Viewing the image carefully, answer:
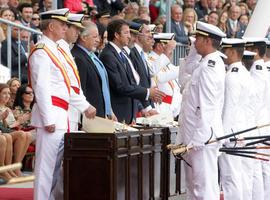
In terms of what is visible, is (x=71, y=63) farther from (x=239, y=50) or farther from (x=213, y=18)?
(x=213, y=18)

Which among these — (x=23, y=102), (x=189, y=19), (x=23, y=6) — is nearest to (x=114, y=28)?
(x=23, y=102)

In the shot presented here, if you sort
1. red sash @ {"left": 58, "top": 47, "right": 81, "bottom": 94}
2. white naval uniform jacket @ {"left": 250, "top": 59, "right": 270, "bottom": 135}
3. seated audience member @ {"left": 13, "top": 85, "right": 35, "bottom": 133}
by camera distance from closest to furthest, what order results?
red sash @ {"left": 58, "top": 47, "right": 81, "bottom": 94}, white naval uniform jacket @ {"left": 250, "top": 59, "right": 270, "bottom": 135}, seated audience member @ {"left": 13, "top": 85, "right": 35, "bottom": 133}

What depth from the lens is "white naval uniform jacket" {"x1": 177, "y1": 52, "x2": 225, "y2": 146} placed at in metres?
10.9

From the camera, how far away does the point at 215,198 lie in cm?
1120

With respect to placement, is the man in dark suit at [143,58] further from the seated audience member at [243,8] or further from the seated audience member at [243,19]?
the seated audience member at [243,8]

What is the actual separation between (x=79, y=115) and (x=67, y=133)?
1085 mm

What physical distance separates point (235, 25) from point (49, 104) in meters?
12.8

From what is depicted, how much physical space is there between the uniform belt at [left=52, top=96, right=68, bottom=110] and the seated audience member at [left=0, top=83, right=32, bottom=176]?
253cm

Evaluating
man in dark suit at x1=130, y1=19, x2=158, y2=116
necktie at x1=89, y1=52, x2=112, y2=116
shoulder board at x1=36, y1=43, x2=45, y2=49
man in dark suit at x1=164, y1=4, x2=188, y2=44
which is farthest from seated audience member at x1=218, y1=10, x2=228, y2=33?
shoulder board at x1=36, y1=43, x2=45, y2=49

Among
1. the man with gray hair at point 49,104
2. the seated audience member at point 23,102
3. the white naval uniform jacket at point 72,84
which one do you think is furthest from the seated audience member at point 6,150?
the man with gray hair at point 49,104

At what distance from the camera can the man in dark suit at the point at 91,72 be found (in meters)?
12.2

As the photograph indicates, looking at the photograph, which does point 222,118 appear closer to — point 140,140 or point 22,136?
point 140,140

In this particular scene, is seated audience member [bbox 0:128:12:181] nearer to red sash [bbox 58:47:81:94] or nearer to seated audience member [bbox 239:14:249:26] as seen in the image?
red sash [bbox 58:47:81:94]

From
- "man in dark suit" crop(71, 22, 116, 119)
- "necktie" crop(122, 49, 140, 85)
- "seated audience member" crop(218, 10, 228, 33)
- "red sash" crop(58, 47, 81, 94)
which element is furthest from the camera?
"seated audience member" crop(218, 10, 228, 33)
